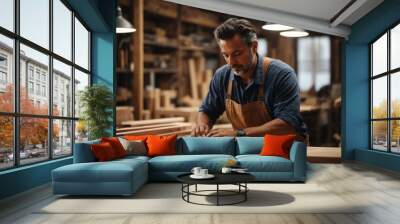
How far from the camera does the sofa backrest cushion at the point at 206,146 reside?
24.1ft

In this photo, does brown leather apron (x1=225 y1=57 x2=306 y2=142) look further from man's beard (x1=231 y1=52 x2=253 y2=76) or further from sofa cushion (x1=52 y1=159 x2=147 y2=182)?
sofa cushion (x1=52 y1=159 x2=147 y2=182)

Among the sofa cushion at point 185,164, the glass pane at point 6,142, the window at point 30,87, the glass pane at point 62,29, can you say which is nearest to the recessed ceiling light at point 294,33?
the sofa cushion at point 185,164

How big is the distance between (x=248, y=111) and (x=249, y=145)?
52.4 inches

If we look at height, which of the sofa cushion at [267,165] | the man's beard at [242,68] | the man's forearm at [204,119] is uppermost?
the man's beard at [242,68]

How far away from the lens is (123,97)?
9.47 metres

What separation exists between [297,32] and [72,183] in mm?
5912

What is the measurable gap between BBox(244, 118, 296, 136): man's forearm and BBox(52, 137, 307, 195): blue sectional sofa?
3.29 feet

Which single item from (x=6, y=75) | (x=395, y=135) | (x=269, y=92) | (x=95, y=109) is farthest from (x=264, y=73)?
(x=6, y=75)

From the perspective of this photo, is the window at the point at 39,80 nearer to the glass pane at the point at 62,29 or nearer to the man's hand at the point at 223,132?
the glass pane at the point at 62,29

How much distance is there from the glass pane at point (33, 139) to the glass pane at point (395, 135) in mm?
6275

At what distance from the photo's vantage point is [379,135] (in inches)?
379

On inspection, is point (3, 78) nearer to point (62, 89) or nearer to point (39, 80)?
point (39, 80)

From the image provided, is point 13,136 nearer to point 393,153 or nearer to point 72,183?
point 72,183

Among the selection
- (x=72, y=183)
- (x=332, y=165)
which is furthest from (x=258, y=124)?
(x=72, y=183)
